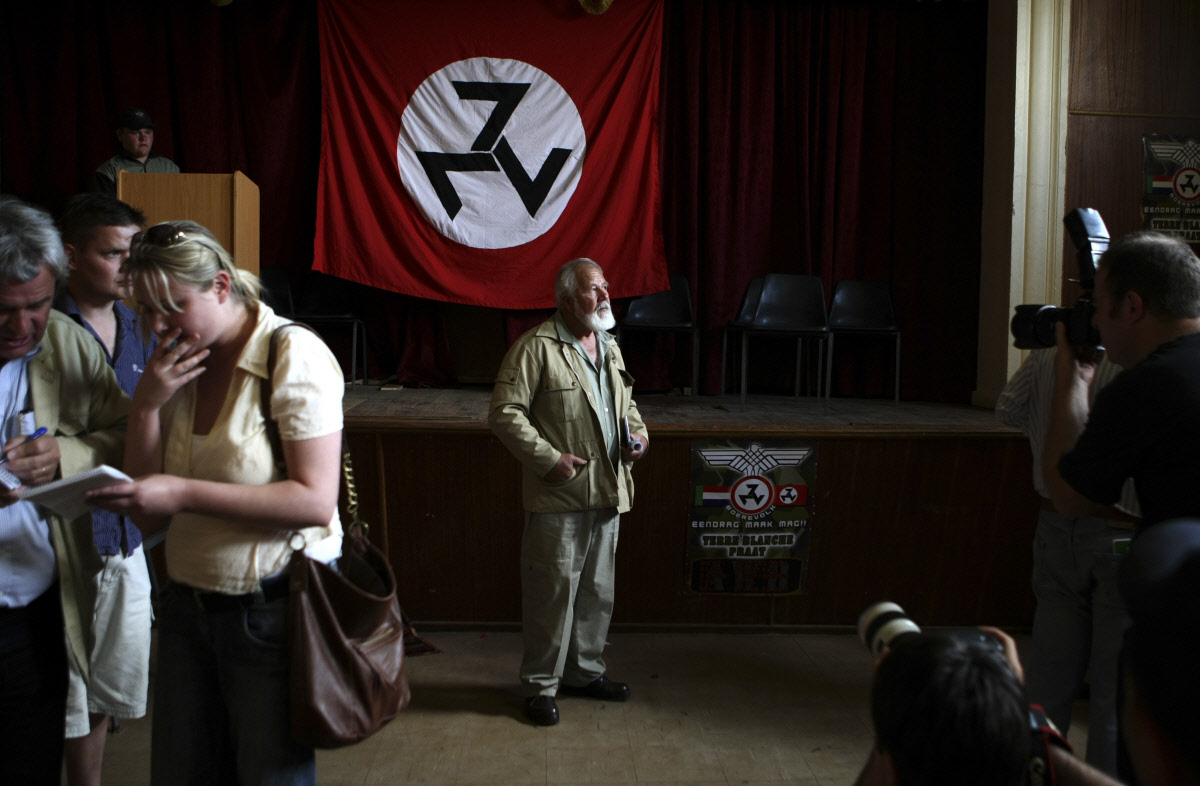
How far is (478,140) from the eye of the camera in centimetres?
515

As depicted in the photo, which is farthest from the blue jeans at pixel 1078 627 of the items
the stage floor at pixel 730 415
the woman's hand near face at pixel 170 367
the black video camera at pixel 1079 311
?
the woman's hand near face at pixel 170 367

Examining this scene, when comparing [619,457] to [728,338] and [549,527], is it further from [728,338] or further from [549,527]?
[728,338]

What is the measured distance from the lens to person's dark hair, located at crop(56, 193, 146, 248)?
77.3 inches

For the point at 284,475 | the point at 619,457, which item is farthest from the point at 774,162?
the point at 284,475

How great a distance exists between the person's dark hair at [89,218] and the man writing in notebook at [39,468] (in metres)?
0.55

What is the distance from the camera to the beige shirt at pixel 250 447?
4.08ft

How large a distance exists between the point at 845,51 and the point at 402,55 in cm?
283

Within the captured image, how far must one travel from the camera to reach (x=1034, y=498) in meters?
3.64

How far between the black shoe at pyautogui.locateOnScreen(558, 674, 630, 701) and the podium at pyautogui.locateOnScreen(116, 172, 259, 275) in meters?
2.14

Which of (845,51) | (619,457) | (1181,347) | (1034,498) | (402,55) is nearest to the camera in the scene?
(1181,347)

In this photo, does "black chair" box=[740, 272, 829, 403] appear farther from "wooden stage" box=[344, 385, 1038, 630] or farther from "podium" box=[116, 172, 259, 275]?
"podium" box=[116, 172, 259, 275]

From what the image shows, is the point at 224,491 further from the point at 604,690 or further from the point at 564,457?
the point at 604,690

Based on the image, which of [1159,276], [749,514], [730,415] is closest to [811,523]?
[749,514]

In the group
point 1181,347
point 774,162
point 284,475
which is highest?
point 774,162
